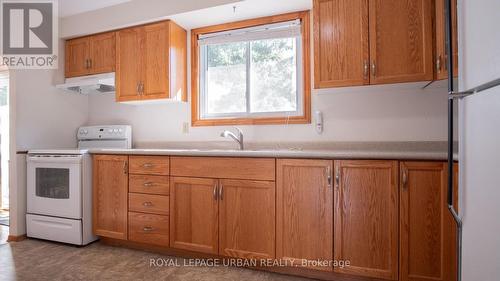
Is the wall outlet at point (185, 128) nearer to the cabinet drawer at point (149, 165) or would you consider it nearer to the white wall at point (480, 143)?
the cabinet drawer at point (149, 165)

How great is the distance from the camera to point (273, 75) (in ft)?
8.34

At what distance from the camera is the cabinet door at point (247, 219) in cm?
183

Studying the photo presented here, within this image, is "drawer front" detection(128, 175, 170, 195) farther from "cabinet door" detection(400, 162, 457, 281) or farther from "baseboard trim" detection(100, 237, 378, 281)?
"cabinet door" detection(400, 162, 457, 281)

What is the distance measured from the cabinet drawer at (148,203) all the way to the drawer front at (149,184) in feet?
0.13

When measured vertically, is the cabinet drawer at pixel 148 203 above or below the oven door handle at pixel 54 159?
below

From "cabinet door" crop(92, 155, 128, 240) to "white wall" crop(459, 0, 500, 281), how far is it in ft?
7.48

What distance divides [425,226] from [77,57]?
11.7ft

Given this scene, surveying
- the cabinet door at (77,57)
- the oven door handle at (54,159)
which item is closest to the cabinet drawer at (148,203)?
the oven door handle at (54,159)

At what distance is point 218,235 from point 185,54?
1.83 metres

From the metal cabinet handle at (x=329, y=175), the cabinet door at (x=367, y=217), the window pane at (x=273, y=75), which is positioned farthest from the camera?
the window pane at (x=273, y=75)

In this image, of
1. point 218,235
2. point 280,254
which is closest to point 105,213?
point 218,235

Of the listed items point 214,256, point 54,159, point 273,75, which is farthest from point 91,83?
point 214,256

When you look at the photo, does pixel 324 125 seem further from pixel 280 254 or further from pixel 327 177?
pixel 280 254

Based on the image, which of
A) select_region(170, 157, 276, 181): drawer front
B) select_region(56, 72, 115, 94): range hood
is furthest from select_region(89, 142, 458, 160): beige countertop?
select_region(56, 72, 115, 94): range hood
